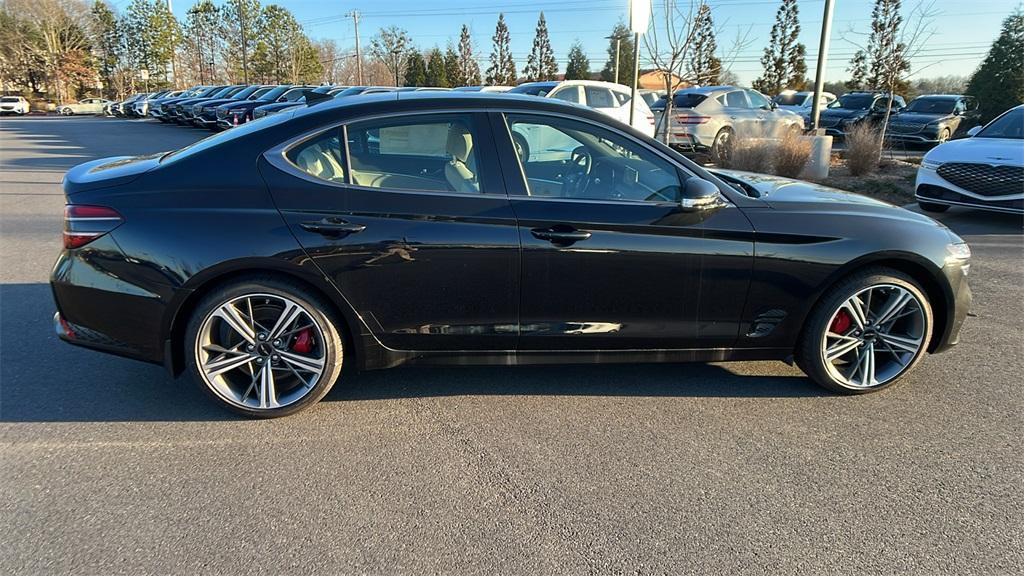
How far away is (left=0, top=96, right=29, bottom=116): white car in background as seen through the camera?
150 ft

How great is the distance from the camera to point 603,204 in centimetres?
335

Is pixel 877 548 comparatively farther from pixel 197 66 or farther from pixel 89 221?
pixel 197 66

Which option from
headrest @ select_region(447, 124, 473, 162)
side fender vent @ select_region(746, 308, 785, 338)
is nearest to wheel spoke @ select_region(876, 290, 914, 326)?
side fender vent @ select_region(746, 308, 785, 338)

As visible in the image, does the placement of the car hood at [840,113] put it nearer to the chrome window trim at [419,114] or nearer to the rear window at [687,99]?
the rear window at [687,99]

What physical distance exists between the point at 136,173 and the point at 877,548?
3.74 m

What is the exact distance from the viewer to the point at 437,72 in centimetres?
4903

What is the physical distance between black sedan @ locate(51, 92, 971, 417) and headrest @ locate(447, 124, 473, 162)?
0.01 metres

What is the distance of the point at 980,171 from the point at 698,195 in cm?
717

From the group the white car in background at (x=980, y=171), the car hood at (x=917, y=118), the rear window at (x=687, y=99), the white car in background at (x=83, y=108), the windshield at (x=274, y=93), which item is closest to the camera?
the white car in background at (x=980, y=171)

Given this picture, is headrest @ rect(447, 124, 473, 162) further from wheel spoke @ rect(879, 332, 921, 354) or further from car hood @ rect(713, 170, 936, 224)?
wheel spoke @ rect(879, 332, 921, 354)

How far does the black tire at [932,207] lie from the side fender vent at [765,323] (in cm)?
710

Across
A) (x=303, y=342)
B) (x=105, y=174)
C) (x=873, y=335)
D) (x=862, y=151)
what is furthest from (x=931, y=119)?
(x=105, y=174)

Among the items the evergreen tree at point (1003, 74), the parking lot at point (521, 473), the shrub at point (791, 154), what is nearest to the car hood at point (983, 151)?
the shrub at point (791, 154)

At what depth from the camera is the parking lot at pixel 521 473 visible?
2.42 m
